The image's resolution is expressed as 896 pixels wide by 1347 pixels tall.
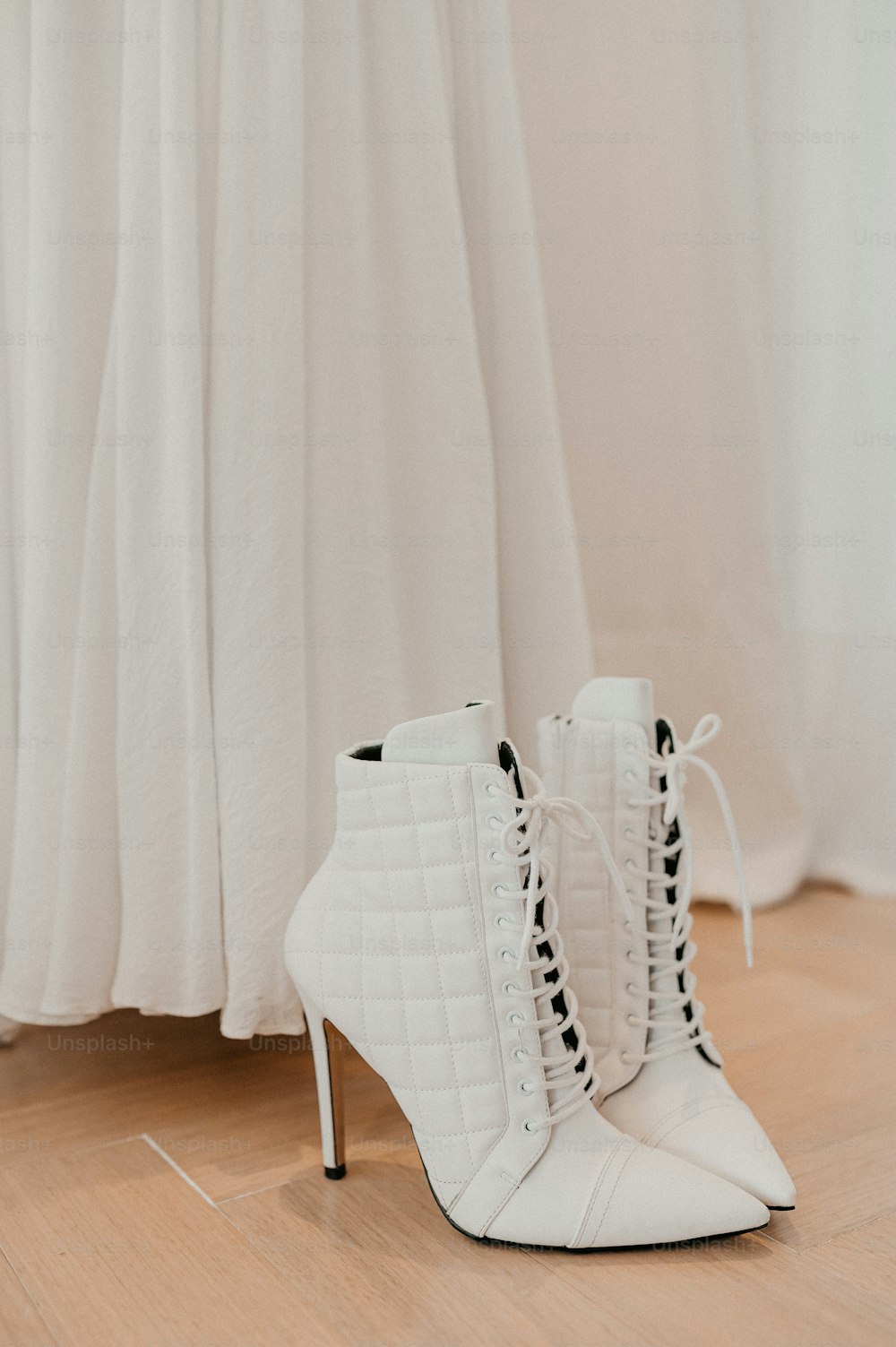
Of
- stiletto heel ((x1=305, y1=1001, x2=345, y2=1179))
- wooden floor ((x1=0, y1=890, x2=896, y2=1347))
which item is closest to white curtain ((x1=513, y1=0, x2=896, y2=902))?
wooden floor ((x1=0, y1=890, x2=896, y2=1347))

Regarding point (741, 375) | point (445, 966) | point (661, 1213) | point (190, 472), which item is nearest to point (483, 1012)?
point (445, 966)

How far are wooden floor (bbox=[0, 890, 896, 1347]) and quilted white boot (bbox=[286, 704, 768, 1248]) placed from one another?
0.11ft

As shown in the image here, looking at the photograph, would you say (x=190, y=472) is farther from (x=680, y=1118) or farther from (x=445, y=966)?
(x=680, y=1118)

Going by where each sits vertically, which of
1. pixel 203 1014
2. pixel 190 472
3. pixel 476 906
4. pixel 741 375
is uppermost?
pixel 741 375

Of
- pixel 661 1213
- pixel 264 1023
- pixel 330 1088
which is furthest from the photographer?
pixel 264 1023

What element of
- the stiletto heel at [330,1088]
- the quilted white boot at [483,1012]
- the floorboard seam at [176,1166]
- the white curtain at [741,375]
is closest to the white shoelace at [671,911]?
the quilted white boot at [483,1012]

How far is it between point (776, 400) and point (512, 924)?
1.15 metres

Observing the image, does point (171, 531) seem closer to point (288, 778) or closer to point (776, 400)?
point (288, 778)

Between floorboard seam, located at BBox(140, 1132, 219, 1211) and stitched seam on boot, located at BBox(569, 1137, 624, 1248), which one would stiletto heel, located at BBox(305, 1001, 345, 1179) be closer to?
floorboard seam, located at BBox(140, 1132, 219, 1211)

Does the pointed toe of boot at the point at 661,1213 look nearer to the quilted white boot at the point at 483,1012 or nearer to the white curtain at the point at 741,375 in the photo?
the quilted white boot at the point at 483,1012

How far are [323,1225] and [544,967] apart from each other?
0.23 metres

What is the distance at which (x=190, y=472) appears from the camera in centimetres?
90

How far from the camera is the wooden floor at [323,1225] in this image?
646 mm

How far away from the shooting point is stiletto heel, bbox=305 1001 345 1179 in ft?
2.65
